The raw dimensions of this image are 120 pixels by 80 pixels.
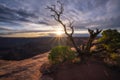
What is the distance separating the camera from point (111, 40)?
1299 centimetres

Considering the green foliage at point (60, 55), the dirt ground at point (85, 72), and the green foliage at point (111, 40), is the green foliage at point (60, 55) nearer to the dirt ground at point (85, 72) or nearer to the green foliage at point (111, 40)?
the dirt ground at point (85, 72)

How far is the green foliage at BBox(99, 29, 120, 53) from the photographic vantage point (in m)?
12.5

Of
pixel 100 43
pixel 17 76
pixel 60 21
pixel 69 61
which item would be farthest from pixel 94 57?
pixel 17 76

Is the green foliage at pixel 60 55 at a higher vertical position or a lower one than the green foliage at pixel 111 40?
lower

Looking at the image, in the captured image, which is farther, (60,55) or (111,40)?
(111,40)

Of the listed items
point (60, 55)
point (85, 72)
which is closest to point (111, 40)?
point (85, 72)

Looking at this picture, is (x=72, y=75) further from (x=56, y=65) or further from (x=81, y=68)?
(x=56, y=65)

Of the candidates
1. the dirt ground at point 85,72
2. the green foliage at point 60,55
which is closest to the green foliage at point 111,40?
the dirt ground at point 85,72

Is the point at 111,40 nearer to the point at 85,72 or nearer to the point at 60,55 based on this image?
the point at 85,72

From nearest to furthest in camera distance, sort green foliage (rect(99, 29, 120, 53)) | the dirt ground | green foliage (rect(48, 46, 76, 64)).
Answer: the dirt ground < green foliage (rect(48, 46, 76, 64)) < green foliage (rect(99, 29, 120, 53))

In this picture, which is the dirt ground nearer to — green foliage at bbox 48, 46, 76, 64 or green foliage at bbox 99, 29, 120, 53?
green foliage at bbox 48, 46, 76, 64

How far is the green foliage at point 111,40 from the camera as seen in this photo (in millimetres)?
12476

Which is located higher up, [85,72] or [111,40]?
[111,40]

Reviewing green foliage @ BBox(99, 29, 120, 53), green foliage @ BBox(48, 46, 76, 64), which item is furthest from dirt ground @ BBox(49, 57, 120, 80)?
green foliage @ BBox(99, 29, 120, 53)
